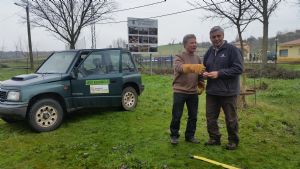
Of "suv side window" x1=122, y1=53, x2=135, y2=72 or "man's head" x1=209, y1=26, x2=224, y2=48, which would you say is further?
"suv side window" x1=122, y1=53, x2=135, y2=72

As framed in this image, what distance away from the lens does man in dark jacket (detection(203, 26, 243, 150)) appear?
17.2 feet

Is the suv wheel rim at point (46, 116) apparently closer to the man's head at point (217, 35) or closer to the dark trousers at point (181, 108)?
the dark trousers at point (181, 108)

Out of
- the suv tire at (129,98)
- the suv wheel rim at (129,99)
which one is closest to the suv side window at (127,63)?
the suv tire at (129,98)

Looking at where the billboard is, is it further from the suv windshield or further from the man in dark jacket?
the man in dark jacket

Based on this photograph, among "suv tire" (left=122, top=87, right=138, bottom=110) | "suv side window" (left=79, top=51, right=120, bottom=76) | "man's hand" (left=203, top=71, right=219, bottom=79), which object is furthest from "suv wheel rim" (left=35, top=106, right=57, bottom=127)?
"man's hand" (left=203, top=71, right=219, bottom=79)

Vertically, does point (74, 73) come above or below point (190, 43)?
below

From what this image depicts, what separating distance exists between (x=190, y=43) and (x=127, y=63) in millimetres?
3562

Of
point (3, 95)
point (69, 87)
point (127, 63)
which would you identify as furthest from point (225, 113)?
point (3, 95)

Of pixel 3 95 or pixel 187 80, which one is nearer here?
pixel 187 80

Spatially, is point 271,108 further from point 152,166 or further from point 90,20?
point 90,20

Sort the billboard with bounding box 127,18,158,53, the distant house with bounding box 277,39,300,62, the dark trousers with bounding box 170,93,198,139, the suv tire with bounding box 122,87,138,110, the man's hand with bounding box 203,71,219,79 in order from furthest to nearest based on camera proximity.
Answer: the distant house with bounding box 277,39,300,62 < the billboard with bounding box 127,18,158,53 < the suv tire with bounding box 122,87,138,110 < the dark trousers with bounding box 170,93,198,139 < the man's hand with bounding box 203,71,219,79

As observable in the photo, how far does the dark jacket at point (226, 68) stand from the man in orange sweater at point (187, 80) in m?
0.24

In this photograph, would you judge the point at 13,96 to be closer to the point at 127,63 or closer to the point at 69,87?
the point at 69,87

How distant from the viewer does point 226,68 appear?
17.4ft
